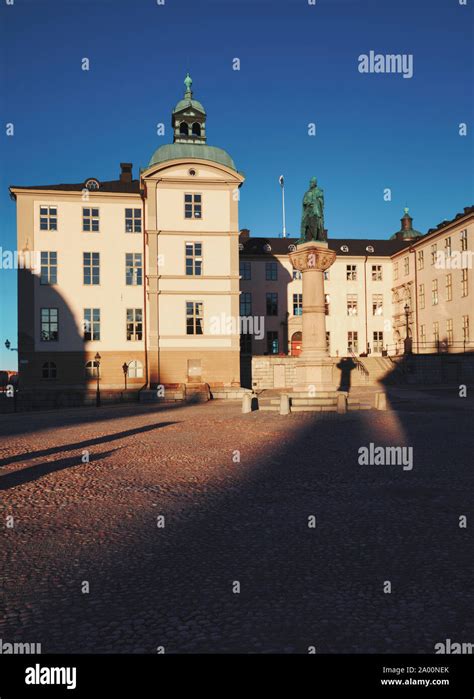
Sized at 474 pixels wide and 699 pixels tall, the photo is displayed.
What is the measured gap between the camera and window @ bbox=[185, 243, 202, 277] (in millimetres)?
40406

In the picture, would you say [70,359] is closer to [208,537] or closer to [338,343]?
[338,343]

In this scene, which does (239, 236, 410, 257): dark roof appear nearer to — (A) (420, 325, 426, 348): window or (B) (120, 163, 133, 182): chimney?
(A) (420, 325, 426, 348): window

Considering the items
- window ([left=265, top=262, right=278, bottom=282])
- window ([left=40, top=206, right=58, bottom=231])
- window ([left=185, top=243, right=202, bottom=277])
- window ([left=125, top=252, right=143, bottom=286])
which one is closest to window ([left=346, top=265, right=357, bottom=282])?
window ([left=265, top=262, right=278, bottom=282])

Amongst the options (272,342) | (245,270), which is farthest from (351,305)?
(245,270)

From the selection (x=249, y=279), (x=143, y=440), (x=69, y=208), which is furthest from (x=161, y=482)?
(x=249, y=279)

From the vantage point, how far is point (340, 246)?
61031 millimetres

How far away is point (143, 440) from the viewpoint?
1523 centimetres

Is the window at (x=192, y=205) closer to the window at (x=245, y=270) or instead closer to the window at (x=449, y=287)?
the window at (x=245, y=270)

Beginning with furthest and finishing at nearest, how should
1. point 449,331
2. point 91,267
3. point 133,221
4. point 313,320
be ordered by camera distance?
point 449,331, point 133,221, point 91,267, point 313,320

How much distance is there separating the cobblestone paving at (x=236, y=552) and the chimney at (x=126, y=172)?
1587 inches

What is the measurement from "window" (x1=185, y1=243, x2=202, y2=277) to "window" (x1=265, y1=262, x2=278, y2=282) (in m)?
17.0

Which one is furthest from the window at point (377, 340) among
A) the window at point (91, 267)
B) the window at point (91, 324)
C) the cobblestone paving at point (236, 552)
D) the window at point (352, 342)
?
the cobblestone paving at point (236, 552)

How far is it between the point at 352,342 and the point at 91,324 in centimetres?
2998

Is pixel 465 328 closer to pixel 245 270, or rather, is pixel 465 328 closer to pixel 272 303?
pixel 272 303
